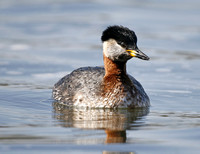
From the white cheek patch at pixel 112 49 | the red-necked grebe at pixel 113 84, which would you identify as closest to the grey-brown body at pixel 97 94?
the red-necked grebe at pixel 113 84

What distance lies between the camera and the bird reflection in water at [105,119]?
12.8 metres

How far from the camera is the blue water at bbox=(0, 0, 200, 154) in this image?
1200 centimetres

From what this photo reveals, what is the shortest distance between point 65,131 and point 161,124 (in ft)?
7.45

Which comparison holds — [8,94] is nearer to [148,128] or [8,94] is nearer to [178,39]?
[148,128]

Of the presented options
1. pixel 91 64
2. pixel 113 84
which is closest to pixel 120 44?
pixel 113 84

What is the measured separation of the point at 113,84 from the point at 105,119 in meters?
1.69

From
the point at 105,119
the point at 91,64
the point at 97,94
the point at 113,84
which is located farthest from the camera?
the point at 91,64

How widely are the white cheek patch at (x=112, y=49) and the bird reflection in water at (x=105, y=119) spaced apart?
56.5 inches

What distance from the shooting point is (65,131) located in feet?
41.8

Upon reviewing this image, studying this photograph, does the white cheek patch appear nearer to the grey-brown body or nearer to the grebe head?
the grebe head

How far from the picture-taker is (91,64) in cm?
2152

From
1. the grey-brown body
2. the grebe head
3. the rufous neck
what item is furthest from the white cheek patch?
the grey-brown body

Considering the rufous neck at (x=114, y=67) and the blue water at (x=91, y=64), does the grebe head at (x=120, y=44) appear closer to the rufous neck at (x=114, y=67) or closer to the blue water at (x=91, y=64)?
the rufous neck at (x=114, y=67)

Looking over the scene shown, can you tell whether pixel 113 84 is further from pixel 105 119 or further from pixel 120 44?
pixel 105 119
